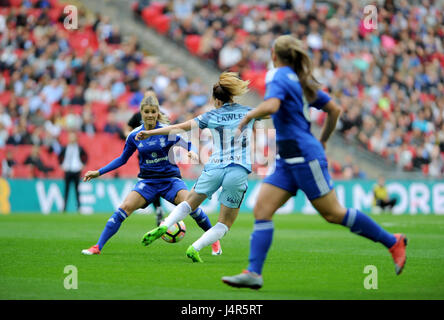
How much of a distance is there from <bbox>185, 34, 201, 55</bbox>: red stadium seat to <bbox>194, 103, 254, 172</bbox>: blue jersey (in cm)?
2129

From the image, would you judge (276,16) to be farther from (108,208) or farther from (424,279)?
(424,279)

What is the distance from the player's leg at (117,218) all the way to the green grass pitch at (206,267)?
0.19m

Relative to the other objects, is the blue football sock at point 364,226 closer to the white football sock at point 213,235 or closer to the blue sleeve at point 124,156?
the white football sock at point 213,235

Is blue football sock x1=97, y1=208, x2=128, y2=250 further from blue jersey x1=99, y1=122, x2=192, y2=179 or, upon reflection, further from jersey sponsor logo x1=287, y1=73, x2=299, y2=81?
jersey sponsor logo x1=287, y1=73, x2=299, y2=81

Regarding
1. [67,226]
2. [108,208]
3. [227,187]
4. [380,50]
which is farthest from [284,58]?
[380,50]

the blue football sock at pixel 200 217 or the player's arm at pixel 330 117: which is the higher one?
the player's arm at pixel 330 117

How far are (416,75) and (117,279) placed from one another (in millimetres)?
25266

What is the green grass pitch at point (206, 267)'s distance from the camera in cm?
744

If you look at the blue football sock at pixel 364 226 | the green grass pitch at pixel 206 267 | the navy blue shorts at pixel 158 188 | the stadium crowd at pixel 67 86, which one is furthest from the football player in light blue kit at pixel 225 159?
the stadium crowd at pixel 67 86

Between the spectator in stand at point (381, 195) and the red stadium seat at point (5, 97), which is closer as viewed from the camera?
the spectator in stand at point (381, 195)

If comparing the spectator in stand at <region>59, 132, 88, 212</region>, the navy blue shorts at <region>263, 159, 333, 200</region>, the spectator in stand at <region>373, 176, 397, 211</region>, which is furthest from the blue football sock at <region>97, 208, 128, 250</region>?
the spectator in stand at <region>373, 176, 397, 211</region>

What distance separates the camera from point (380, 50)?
105 feet

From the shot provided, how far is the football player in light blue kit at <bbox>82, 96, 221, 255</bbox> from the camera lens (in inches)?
441

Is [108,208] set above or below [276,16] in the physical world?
below
